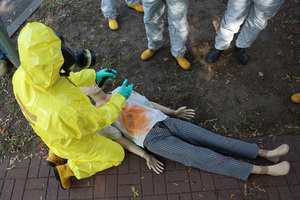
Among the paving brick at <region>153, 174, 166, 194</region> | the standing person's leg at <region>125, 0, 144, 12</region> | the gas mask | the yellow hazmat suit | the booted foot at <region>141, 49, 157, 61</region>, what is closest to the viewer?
the yellow hazmat suit

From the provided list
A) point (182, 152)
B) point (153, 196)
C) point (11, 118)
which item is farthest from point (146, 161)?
point (11, 118)

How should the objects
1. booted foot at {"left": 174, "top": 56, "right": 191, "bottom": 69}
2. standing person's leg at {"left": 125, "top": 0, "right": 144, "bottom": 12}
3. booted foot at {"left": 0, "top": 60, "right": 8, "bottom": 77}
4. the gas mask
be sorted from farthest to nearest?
standing person's leg at {"left": 125, "top": 0, "right": 144, "bottom": 12} → booted foot at {"left": 0, "top": 60, "right": 8, "bottom": 77} → booted foot at {"left": 174, "top": 56, "right": 191, "bottom": 69} → the gas mask

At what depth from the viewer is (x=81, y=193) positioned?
2.97 metres

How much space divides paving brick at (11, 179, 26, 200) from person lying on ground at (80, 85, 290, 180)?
137 centimetres

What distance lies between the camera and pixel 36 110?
197 cm

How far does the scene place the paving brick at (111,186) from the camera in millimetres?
2930

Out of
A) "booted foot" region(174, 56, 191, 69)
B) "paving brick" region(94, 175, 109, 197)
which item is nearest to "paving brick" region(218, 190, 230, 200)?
"paving brick" region(94, 175, 109, 197)

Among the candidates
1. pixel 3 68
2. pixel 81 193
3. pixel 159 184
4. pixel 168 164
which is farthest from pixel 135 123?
pixel 3 68

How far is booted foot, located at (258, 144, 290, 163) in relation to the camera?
8.94 ft

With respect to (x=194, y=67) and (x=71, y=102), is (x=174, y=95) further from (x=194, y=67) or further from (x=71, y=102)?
(x=71, y=102)

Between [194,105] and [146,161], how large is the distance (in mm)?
1175

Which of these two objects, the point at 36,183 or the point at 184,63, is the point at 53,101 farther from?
the point at 184,63

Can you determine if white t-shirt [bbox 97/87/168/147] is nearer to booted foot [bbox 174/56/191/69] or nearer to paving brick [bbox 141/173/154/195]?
paving brick [bbox 141/173/154/195]

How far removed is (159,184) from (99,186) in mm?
805
